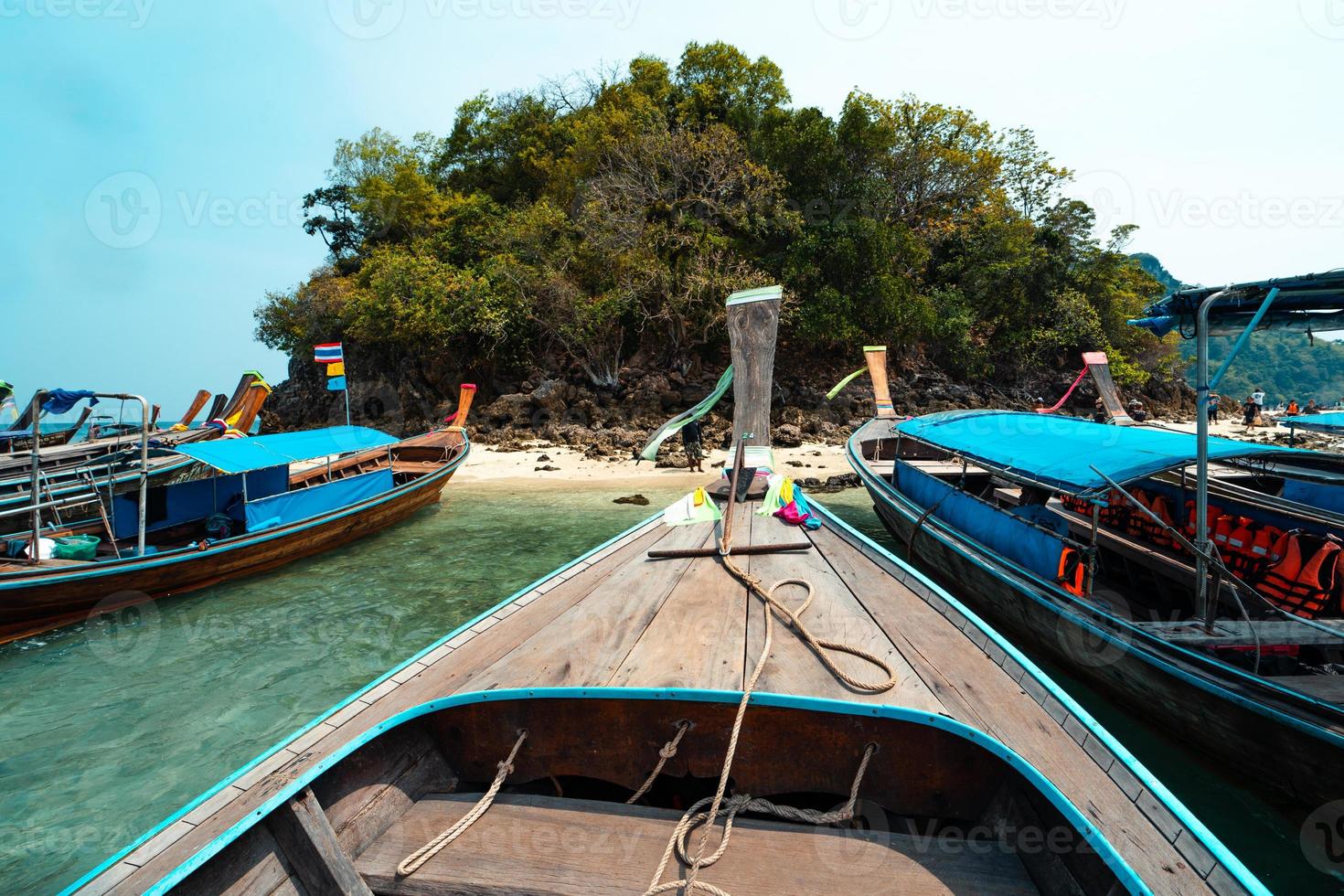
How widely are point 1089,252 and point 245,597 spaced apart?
1368 inches

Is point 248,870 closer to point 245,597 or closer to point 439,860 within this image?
point 439,860

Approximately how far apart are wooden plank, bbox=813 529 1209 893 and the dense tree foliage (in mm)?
20538

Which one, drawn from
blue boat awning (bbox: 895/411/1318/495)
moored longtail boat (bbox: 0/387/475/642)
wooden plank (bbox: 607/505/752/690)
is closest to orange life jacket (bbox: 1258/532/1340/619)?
blue boat awning (bbox: 895/411/1318/495)

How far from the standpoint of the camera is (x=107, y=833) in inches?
174

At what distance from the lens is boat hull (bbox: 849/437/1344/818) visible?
3727 millimetres

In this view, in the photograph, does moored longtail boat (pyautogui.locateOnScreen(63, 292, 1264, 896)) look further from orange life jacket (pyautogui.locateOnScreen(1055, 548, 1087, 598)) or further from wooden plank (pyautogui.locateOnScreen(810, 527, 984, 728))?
orange life jacket (pyautogui.locateOnScreen(1055, 548, 1087, 598))

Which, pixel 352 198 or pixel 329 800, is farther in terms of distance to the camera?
pixel 352 198

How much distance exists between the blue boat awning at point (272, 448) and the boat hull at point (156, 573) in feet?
3.68

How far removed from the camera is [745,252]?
81.3 feet

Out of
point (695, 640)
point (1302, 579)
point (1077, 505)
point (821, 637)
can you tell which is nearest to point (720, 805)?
point (695, 640)

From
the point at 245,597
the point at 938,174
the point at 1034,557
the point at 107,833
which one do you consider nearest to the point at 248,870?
the point at 107,833

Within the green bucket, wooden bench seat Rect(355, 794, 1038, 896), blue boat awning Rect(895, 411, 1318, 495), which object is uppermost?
blue boat awning Rect(895, 411, 1318, 495)

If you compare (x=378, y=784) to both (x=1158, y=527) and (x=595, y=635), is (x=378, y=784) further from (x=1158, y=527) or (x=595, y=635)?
(x=1158, y=527)

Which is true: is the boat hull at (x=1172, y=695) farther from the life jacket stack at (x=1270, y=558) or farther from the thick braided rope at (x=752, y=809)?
the thick braided rope at (x=752, y=809)
